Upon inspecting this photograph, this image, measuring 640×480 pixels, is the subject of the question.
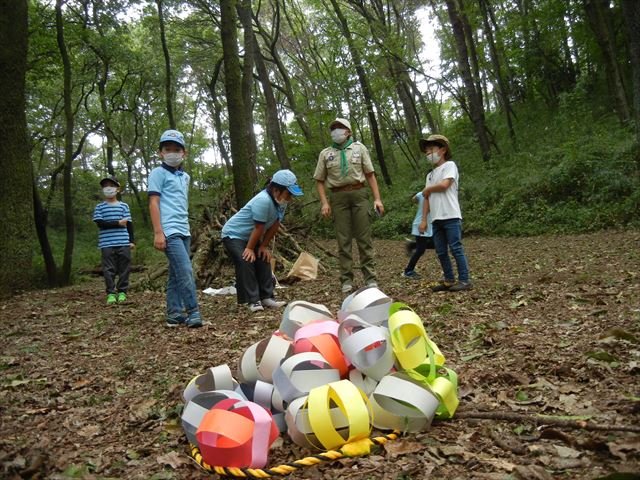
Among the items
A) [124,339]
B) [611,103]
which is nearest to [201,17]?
[611,103]

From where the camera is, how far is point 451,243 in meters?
5.20

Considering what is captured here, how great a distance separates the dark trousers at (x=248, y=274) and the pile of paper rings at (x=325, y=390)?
278 centimetres

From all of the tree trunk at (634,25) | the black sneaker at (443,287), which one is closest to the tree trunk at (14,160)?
the black sneaker at (443,287)

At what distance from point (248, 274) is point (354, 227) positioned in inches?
54.4

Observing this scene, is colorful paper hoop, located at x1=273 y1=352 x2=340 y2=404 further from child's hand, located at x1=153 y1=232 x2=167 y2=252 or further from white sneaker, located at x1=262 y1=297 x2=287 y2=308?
white sneaker, located at x1=262 y1=297 x2=287 y2=308

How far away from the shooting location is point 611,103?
15.4 m

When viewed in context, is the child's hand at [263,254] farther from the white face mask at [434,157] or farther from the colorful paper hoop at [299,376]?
the colorful paper hoop at [299,376]

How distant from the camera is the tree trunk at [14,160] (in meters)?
7.11

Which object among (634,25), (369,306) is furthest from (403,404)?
(634,25)

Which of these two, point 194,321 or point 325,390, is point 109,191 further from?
point 325,390

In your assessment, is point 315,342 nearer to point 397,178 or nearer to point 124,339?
point 124,339

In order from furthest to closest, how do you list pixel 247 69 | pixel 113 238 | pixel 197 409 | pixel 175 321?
pixel 247 69 < pixel 113 238 < pixel 175 321 < pixel 197 409

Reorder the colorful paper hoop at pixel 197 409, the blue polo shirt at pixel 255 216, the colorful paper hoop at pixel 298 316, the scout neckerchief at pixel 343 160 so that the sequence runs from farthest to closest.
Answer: the scout neckerchief at pixel 343 160, the blue polo shirt at pixel 255 216, the colorful paper hoop at pixel 298 316, the colorful paper hoop at pixel 197 409

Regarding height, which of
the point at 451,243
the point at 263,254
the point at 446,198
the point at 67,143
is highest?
the point at 67,143
